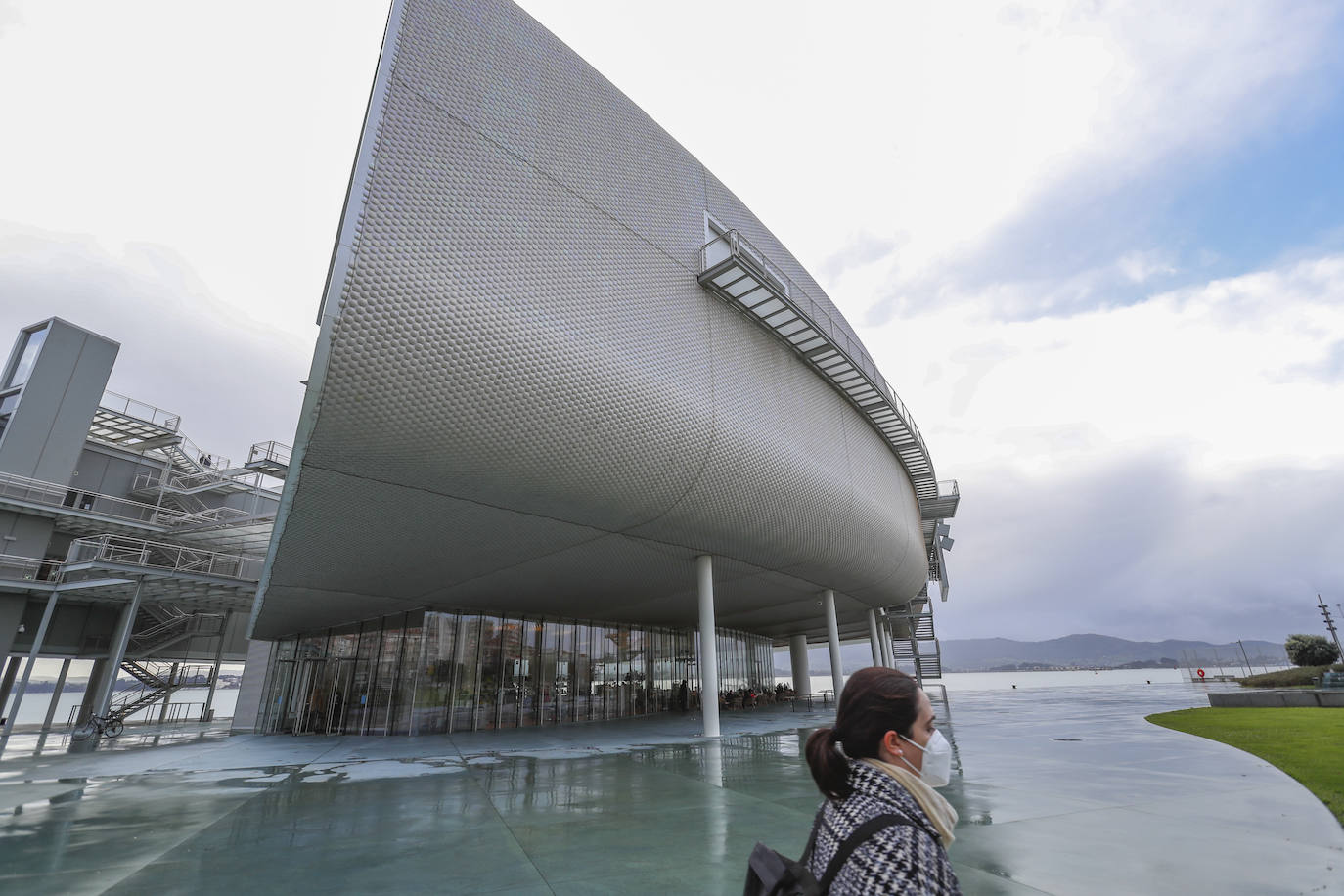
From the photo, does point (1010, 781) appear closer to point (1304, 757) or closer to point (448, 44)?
point (1304, 757)

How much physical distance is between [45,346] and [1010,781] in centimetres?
3319

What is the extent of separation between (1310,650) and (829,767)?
48.9 metres

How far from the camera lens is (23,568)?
21.1 meters

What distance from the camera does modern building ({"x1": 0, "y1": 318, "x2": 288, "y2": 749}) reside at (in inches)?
794

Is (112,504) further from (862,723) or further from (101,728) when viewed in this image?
(862,723)

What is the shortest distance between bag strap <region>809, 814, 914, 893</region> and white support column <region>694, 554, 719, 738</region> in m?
13.2

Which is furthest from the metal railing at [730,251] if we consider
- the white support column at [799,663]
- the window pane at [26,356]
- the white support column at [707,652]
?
the white support column at [799,663]

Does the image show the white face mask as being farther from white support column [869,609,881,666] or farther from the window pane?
the window pane

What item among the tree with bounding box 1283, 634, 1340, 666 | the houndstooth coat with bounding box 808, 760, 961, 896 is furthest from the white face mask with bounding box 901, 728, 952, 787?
the tree with bounding box 1283, 634, 1340, 666

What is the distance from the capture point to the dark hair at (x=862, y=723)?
158 cm

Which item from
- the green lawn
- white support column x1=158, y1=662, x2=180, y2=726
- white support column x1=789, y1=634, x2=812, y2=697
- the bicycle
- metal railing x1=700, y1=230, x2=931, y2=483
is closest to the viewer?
the green lawn

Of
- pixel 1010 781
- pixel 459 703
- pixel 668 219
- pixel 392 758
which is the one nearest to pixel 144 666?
pixel 459 703

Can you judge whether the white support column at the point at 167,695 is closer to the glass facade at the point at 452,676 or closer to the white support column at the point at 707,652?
the glass facade at the point at 452,676

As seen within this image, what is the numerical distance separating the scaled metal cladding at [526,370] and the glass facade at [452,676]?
296 cm
